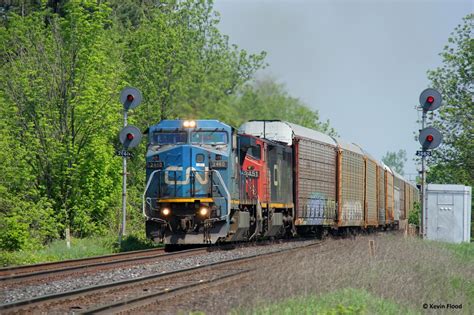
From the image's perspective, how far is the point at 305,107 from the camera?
240 ft

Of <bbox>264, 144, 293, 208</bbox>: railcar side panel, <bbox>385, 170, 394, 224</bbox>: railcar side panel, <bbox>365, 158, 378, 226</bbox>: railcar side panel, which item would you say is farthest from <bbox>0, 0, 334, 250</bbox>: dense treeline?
<bbox>385, 170, 394, 224</bbox>: railcar side panel

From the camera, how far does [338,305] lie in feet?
32.3

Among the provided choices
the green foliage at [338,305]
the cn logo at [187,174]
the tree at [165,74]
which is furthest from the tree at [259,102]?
the green foliage at [338,305]

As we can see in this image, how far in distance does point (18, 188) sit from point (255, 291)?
552 inches

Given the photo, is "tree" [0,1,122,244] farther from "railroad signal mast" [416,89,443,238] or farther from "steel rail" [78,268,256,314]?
"steel rail" [78,268,256,314]

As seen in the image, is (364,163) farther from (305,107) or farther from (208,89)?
(305,107)

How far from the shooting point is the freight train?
21.2 m

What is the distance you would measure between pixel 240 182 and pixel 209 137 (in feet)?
5.98

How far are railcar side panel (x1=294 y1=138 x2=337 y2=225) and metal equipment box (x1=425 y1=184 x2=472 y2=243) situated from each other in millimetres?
3524

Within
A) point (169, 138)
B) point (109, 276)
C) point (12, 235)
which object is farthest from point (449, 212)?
point (109, 276)

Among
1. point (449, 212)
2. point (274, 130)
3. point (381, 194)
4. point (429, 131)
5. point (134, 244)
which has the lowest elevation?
point (134, 244)

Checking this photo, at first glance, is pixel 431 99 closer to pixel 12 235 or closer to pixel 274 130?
pixel 274 130

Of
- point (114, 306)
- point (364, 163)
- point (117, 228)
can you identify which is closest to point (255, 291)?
point (114, 306)

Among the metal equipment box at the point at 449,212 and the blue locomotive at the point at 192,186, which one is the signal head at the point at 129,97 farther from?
the metal equipment box at the point at 449,212
